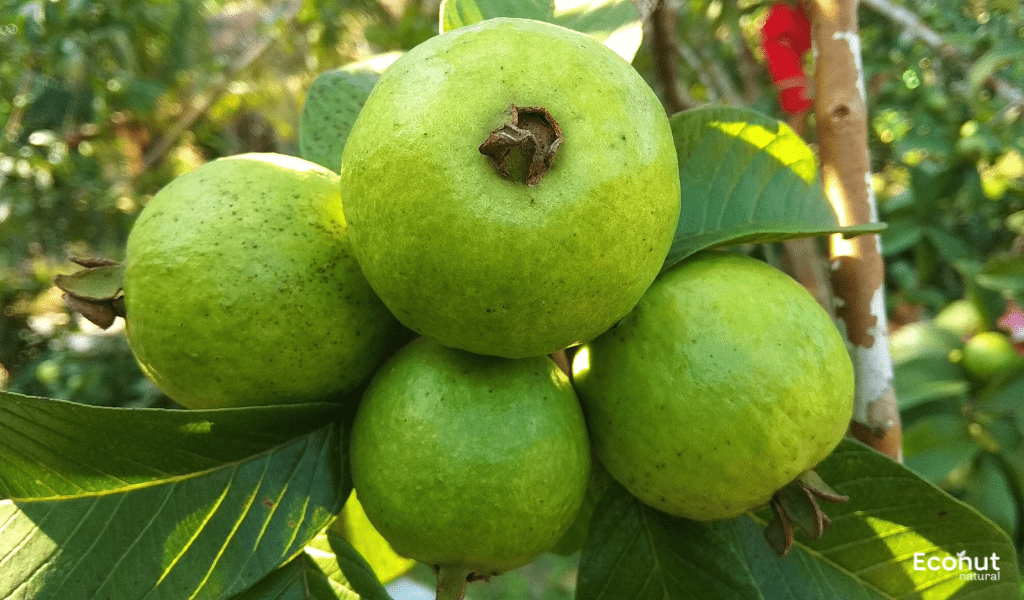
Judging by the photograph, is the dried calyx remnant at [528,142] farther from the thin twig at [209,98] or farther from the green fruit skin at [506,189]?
the thin twig at [209,98]

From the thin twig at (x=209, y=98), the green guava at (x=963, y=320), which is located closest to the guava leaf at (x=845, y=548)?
the green guava at (x=963, y=320)

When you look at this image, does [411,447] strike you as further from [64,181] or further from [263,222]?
[64,181]

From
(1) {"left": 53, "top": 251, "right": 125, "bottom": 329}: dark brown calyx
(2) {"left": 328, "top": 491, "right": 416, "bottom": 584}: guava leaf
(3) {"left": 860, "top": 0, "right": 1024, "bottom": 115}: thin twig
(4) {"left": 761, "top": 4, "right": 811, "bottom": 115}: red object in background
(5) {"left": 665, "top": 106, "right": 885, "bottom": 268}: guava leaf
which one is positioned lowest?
(2) {"left": 328, "top": 491, "right": 416, "bottom": 584}: guava leaf

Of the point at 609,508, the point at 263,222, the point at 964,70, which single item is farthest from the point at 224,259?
the point at 964,70

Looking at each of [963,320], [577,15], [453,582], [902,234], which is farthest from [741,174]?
[902,234]

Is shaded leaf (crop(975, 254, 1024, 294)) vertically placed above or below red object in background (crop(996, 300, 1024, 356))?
above

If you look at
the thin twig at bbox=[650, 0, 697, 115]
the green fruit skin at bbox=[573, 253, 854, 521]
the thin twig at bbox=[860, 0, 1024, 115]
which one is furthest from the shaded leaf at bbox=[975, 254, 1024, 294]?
the green fruit skin at bbox=[573, 253, 854, 521]

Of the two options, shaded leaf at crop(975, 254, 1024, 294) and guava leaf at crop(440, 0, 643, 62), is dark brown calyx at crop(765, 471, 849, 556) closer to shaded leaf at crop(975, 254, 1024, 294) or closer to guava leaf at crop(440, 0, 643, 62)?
guava leaf at crop(440, 0, 643, 62)
